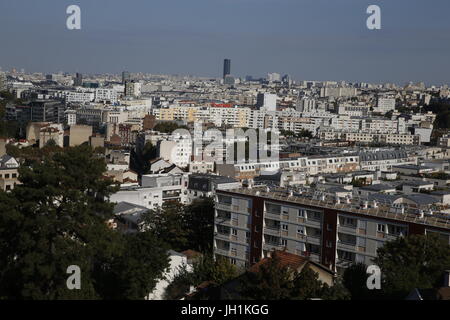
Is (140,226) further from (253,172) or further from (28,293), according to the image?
(253,172)

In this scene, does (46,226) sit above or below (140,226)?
above

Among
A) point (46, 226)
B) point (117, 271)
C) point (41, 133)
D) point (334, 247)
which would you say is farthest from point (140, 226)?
point (41, 133)

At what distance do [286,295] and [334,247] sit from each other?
332 centimetres

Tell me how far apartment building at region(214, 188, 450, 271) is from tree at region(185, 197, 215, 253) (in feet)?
1.19

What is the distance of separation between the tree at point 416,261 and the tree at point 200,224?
3494 mm

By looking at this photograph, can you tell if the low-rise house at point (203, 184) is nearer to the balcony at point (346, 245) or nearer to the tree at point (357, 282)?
the balcony at point (346, 245)

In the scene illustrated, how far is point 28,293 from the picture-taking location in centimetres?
476

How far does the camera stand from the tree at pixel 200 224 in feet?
31.2

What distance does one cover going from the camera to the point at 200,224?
9805 mm

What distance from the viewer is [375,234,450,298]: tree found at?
218 inches

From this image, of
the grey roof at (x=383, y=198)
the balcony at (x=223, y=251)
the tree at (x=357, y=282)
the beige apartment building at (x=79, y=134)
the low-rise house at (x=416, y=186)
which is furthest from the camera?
the beige apartment building at (x=79, y=134)

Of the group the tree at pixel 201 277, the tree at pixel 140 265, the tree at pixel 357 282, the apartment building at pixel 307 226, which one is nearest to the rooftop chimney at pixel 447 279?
the tree at pixel 357 282
